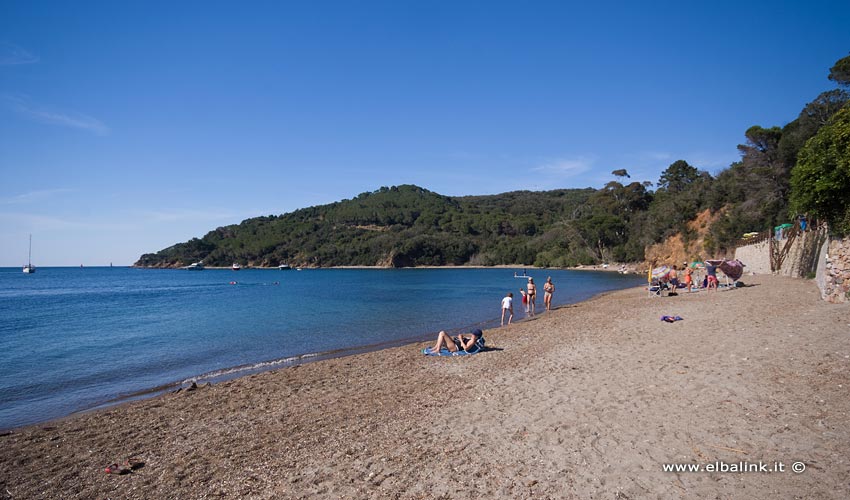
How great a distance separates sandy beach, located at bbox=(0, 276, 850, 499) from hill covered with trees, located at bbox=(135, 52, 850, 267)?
841cm

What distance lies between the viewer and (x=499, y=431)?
5.96m

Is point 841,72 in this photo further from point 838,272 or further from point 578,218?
point 578,218

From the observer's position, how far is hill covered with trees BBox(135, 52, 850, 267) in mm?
15695

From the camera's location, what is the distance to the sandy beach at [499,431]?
15.1ft

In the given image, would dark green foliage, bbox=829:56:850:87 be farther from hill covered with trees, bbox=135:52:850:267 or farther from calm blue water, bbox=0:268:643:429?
calm blue water, bbox=0:268:643:429

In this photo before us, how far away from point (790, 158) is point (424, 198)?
159 m

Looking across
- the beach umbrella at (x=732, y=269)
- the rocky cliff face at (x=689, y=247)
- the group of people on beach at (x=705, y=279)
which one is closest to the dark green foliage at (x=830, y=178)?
the group of people on beach at (x=705, y=279)

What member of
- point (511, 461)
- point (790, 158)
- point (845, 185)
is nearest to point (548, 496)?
point (511, 461)

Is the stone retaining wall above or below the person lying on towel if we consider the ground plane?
above

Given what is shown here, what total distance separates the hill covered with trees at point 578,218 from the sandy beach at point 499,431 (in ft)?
27.6

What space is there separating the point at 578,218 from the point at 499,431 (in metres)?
118
